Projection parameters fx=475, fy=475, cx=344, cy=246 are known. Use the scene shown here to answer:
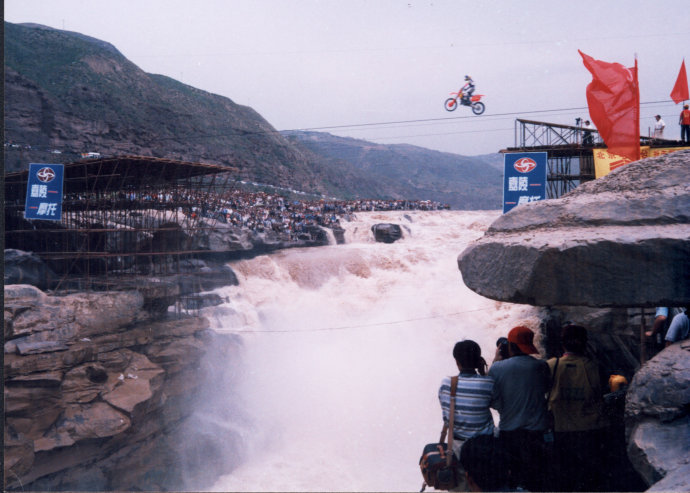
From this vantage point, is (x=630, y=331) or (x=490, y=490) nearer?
(x=490, y=490)

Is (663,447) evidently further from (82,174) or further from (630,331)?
(82,174)

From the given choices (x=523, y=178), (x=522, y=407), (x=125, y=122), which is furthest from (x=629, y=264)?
(x=125, y=122)

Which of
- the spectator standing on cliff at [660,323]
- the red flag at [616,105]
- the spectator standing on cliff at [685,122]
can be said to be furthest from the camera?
the spectator standing on cliff at [685,122]

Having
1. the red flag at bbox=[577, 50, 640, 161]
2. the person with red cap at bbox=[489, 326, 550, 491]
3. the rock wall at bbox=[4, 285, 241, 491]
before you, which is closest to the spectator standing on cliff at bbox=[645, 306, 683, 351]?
the person with red cap at bbox=[489, 326, 550, 491]

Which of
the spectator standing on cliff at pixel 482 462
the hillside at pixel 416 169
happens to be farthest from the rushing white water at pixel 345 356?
the hillside at pixel 416 169

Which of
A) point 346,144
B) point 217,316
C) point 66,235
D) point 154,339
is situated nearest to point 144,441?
point 154,339

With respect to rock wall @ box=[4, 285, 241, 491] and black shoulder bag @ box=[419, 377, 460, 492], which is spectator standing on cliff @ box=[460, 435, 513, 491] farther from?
rock wall @ box=[4, 285, 241, 491]

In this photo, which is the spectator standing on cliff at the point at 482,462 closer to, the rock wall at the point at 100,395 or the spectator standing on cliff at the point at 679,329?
the spectator standing on cliff at the point at 679,329
